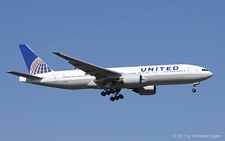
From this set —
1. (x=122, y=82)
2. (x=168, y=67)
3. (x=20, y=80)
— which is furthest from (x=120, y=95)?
(x=20, y=80)

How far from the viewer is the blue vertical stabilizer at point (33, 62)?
206ft

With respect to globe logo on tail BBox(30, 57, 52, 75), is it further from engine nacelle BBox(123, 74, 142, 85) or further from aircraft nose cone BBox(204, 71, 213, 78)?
aircraft nose cone BBox(204, 71, 213, 78)

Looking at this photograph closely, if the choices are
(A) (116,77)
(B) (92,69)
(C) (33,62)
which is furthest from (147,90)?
(C) (33,62)

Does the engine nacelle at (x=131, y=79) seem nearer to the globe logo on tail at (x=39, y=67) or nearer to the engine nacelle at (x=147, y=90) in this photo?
the engine nacelle at (x=147, y=90)

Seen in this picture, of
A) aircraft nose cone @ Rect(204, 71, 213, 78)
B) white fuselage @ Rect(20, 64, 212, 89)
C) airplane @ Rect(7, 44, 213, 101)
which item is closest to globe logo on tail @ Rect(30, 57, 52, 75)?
airplane @ Rect(7, 44, 213, 101)

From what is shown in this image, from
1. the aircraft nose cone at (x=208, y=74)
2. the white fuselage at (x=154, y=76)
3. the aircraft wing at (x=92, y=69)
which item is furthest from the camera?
the aircraft nose cone at (x=208, y=74)

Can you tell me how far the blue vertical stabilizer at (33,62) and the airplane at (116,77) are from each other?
0.12 meters

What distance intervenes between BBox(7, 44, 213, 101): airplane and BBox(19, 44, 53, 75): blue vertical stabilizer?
124 millimetres

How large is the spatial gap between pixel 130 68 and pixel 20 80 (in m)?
12.8

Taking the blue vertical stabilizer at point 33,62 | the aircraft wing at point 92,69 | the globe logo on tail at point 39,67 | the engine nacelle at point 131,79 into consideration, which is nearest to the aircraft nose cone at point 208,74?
the engine nacelle at point 131,79

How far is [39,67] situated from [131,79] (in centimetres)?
1263

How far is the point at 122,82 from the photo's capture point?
5753 cm

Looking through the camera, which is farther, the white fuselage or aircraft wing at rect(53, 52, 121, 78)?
the white fuselage

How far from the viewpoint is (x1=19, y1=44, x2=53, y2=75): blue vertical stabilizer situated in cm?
6290
